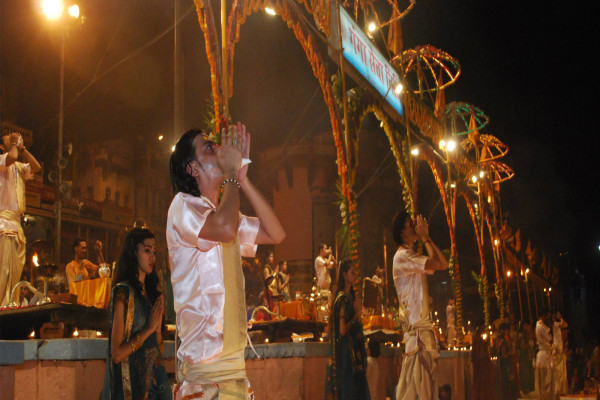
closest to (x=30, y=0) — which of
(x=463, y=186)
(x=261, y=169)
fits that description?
(x=463, y=186)

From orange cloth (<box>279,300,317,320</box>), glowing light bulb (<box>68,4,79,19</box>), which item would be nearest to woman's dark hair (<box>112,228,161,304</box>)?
orange cloth (<box>279,300,317,320</box>)

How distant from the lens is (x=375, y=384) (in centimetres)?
852

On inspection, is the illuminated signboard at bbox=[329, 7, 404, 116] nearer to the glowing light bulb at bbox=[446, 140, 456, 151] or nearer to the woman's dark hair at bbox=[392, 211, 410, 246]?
the woman's dark hair at bbox=[392, 211, 410, 246]

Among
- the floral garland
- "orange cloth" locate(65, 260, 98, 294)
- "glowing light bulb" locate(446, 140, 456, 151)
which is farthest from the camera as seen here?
the floral garland

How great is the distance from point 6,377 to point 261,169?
1059 inches

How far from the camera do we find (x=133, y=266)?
4.52m

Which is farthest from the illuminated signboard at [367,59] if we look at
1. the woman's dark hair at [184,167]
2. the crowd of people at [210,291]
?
the woman's dark hair at [184,167]

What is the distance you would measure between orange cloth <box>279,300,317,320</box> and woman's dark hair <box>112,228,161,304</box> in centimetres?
578

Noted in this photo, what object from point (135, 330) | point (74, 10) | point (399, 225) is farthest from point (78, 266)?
point (135, 330)

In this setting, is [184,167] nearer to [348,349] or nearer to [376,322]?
[348,349]

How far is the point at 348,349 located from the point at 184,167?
189 inches

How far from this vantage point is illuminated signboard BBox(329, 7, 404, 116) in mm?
10763

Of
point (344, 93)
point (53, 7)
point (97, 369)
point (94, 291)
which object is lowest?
point (97, 369)

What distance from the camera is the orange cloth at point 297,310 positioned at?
10.3 m
